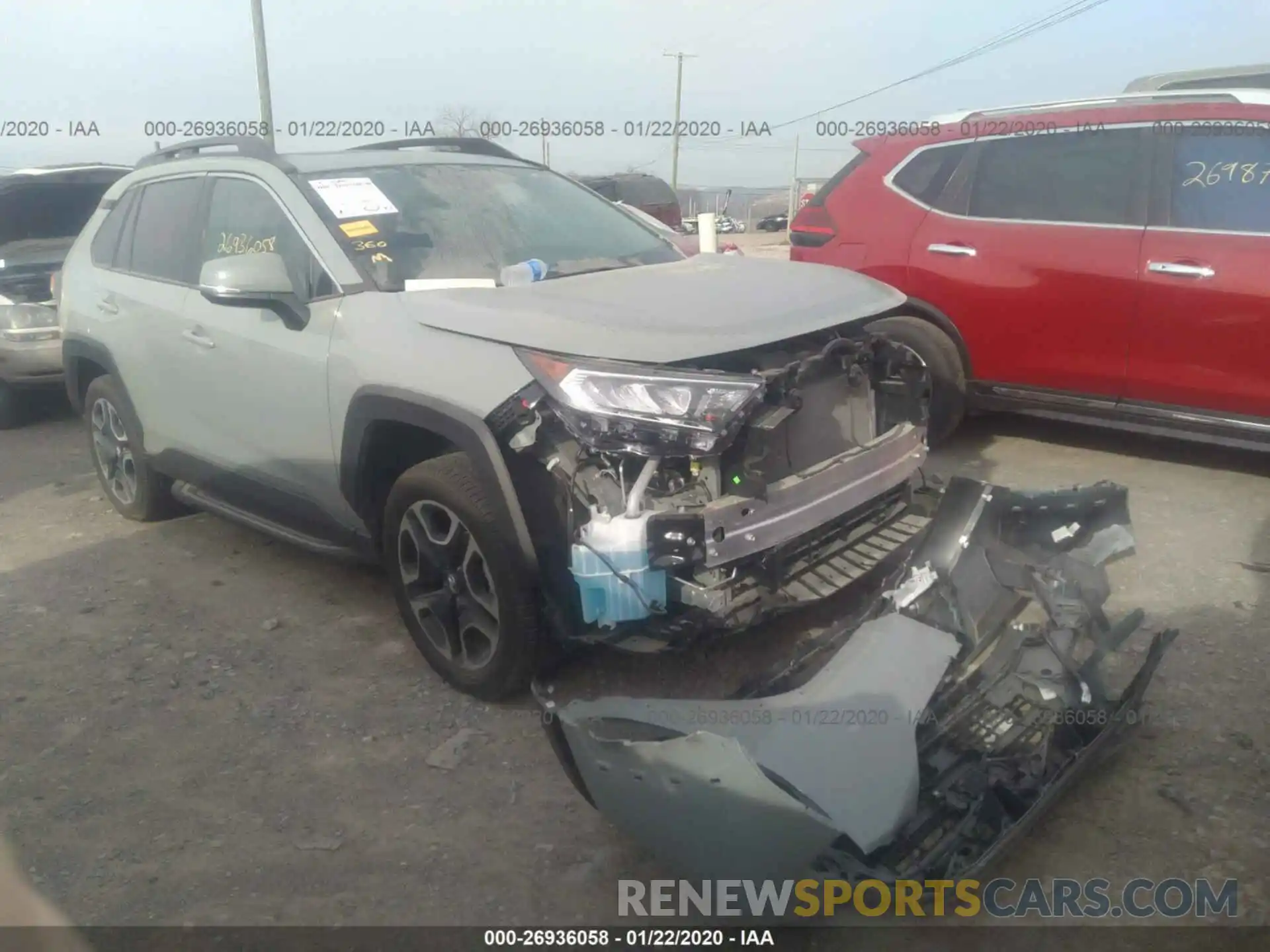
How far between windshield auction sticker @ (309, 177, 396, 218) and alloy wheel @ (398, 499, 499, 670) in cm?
118

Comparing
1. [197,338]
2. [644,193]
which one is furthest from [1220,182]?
[644,193]

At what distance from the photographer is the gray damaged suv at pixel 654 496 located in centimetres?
247

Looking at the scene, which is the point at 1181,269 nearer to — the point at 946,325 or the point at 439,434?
the point at 946,325

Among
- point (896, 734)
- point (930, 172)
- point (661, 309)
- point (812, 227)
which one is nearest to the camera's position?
point (896, 734)

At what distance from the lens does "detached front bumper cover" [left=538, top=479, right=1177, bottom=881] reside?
2236 mm

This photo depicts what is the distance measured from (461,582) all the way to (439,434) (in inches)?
19.7

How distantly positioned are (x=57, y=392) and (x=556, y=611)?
6532 millimetres

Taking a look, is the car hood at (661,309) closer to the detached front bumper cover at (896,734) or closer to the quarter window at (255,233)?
the quarter window at (255,233)

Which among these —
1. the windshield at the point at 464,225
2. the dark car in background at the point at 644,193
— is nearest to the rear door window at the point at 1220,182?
the windshield at the point at 464,225

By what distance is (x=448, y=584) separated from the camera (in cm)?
338

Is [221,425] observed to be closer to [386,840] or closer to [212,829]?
[212,829]

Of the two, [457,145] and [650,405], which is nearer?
[650,405]

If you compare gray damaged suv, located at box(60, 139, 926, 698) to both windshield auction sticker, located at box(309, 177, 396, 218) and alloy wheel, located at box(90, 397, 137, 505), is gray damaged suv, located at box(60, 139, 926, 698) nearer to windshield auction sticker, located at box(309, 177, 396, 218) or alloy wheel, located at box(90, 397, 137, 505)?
windshield auction sticker, located at box(309, 177, 396, 218)

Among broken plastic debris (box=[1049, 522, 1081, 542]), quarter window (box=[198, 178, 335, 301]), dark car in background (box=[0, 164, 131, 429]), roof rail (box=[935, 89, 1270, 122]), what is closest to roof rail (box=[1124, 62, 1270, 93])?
roof rail (box=[935, 89, 1270, 122])
